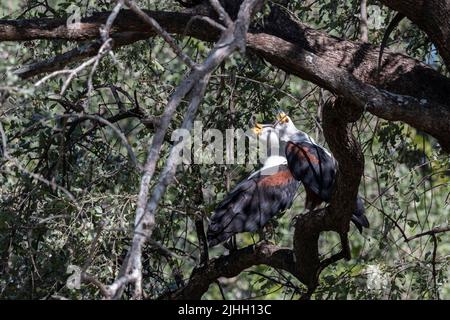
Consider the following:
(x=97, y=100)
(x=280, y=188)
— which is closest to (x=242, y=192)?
(x=280, y=188)

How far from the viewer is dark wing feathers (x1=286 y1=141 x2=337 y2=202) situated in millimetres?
5164

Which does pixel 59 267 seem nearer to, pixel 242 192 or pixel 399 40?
pixel 242 192

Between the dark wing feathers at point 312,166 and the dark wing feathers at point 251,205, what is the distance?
0.12m

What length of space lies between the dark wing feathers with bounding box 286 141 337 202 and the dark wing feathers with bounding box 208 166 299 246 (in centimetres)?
12

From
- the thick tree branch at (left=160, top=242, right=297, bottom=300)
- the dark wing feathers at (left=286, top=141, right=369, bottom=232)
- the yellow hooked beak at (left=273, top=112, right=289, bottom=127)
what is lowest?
the thick tree branch at (left=160, top=242, right=297, bottom=300)

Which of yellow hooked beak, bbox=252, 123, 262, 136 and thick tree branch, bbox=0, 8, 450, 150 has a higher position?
yellow hooked beak, bbox=252, 123, 262, 136

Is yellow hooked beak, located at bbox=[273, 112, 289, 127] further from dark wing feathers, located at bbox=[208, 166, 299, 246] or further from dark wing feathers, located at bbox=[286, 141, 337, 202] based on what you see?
dark wing feathers, located at bbox=[208, 166, 299, 246]

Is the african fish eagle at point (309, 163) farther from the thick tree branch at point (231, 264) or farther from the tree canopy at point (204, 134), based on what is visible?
the thick tree branch at point (231, 264)

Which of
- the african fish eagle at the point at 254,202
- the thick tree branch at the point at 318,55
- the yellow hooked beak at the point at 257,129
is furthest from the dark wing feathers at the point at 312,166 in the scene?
the thick tree branch at the point at 318,55

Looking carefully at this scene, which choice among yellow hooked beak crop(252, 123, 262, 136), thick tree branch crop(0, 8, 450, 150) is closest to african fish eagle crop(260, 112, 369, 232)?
yellow hooked beak crop(252, 123, 262, 136)

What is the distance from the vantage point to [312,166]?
17.2 feet

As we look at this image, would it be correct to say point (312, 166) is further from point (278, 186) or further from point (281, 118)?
point (281, 118)

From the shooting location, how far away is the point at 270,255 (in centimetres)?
448

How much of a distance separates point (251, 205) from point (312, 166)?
45 cm
